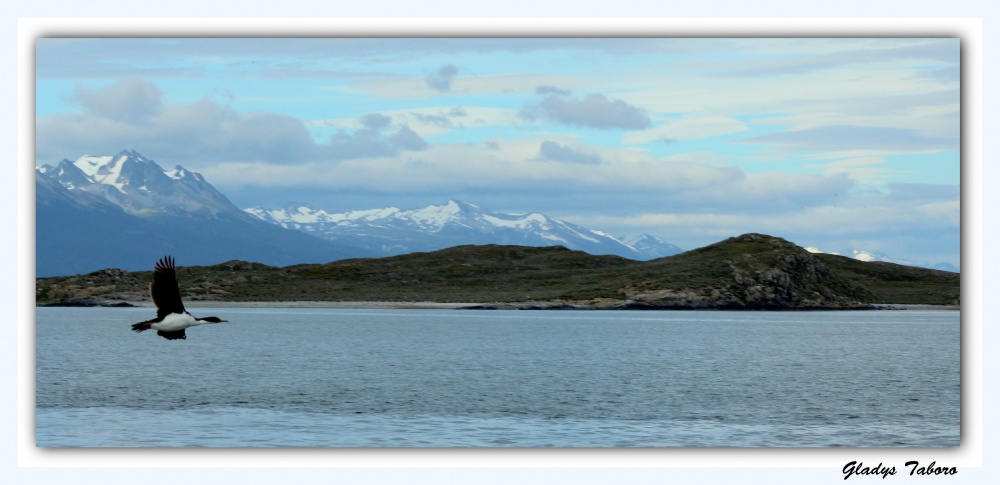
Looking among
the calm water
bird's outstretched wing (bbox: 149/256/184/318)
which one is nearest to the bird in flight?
bird's outstretched wing (bbox: 149/256/184/318)

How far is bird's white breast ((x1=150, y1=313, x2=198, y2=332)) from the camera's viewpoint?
36906mm

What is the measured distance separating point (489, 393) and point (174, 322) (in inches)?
1313

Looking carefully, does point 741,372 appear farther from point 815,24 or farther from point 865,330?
point 865,330

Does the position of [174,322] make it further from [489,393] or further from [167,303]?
[489,393]

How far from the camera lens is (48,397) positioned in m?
64.1

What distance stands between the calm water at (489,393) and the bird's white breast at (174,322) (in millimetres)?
11374

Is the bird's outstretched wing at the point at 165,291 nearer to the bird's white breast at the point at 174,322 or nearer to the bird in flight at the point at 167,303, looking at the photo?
the bird in flight at the point at 167,303

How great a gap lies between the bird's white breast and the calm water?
11.4m

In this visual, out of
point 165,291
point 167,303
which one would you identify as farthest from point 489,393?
point 165,291

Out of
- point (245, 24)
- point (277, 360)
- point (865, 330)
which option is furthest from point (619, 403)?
point (865, 330)

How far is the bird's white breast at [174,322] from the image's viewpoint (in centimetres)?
3691

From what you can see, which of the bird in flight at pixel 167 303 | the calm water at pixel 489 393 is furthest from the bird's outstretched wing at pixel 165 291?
the calm water at pixel 489 393

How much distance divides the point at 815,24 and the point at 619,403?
32.1 m

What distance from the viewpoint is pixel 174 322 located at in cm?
3719
